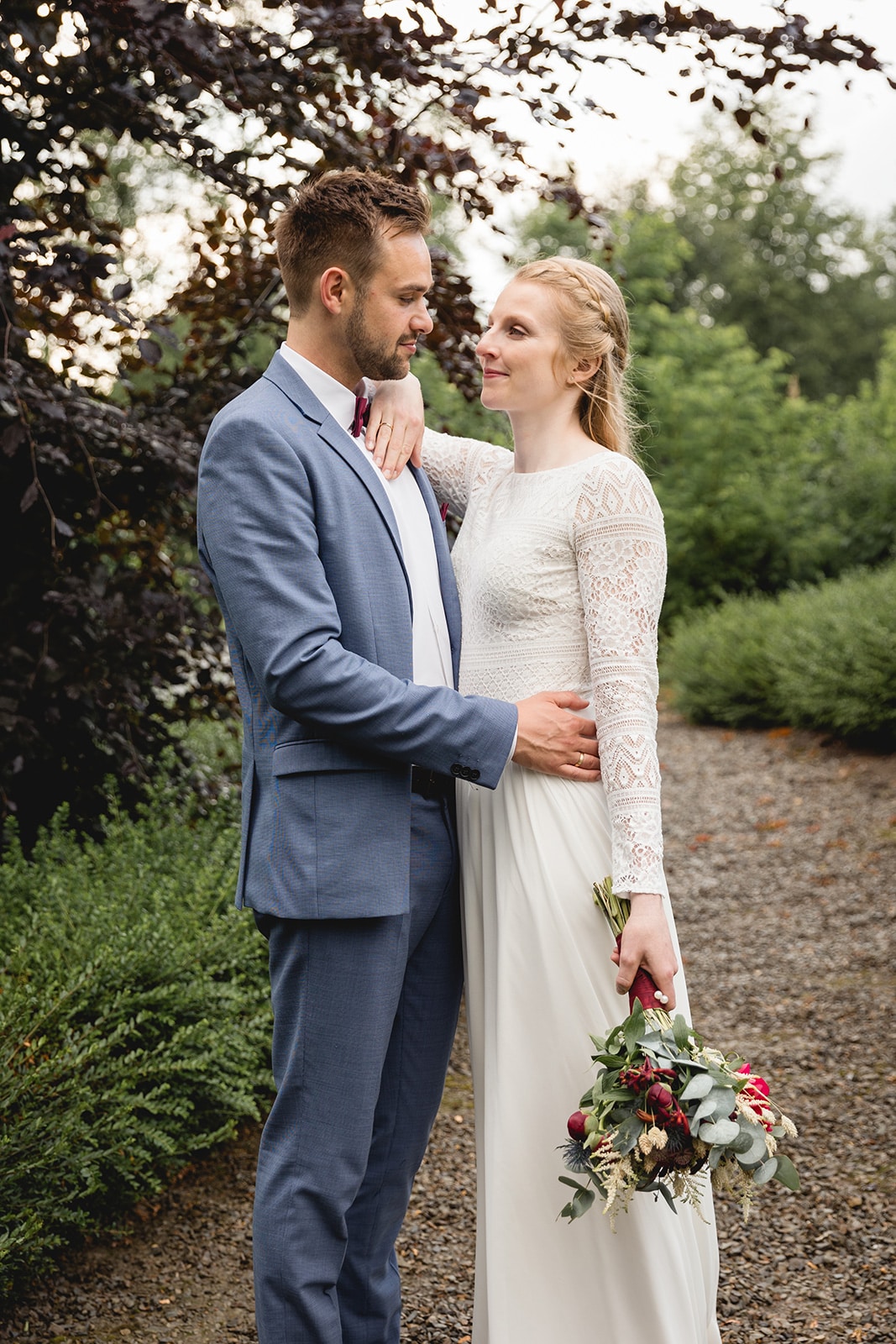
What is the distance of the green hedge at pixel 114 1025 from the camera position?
2.67m

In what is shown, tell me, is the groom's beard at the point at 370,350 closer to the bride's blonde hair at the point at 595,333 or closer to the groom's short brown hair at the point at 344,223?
the groom's short brown hair at the point at 344,223

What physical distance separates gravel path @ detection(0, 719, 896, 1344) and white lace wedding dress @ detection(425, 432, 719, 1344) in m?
0.17

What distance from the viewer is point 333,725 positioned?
1.86m

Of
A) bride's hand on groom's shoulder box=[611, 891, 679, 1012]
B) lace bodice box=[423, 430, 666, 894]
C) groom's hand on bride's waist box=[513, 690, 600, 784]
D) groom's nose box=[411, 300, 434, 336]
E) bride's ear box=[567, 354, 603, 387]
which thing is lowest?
bride's hand on groom's shoulder box=[611, 891, 679, 1012]

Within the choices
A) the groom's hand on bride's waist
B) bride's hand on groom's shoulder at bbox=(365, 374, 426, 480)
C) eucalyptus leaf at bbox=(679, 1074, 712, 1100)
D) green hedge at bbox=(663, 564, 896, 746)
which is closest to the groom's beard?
bride's hand on groom's shoulder at bbox=(365, 374, 426, 480)

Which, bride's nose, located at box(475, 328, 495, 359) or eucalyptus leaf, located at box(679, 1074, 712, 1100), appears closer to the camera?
eucalyptus leaf, located at box(679, 1074, 712, 1100)

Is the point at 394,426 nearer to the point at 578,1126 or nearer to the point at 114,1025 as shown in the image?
the point at 578,1126

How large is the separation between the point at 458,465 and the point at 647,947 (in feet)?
3.70

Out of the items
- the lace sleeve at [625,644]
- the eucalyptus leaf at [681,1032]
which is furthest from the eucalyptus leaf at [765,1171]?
the lace sleeve at [625,644]

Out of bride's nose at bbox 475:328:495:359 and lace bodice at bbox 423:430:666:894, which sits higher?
bride's nose at bbox 475:328:495:359

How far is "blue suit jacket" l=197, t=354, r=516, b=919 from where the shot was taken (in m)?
1.85

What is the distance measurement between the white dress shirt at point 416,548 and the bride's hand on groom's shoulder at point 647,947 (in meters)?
0.54

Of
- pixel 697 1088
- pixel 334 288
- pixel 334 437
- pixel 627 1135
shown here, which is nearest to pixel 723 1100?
pixel 697 1088

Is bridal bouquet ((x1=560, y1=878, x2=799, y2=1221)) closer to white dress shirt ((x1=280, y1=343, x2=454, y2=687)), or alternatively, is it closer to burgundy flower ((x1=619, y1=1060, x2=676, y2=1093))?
burgundy flower ((x1=619, y1=1060, x2=676, y2=1093))
